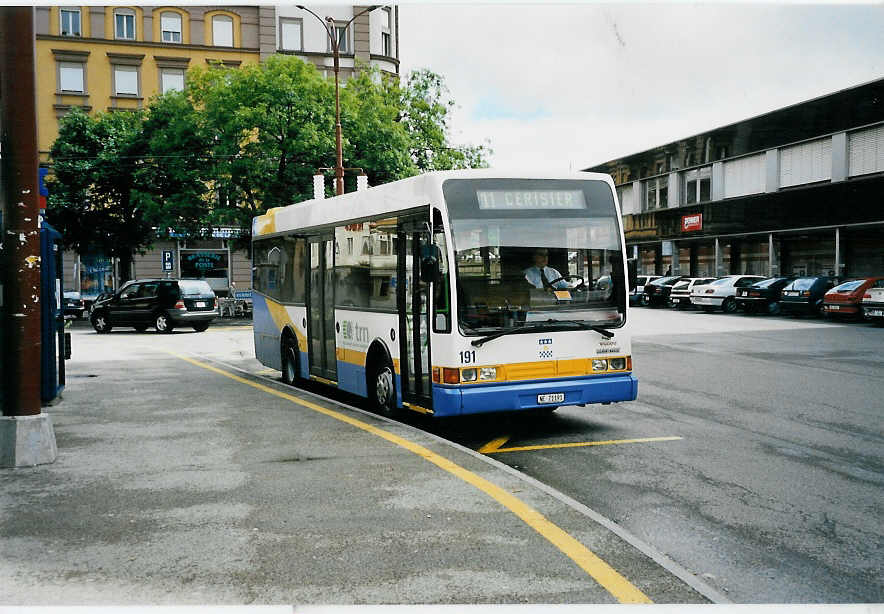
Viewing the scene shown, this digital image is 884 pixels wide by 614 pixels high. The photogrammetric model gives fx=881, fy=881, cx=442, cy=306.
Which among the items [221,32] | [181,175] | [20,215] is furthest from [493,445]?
[221,32]

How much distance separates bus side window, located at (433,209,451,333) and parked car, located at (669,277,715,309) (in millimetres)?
29817

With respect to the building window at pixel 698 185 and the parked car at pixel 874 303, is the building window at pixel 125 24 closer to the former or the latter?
the building window at pixel 698 185

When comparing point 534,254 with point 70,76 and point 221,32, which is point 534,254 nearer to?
point 70,76

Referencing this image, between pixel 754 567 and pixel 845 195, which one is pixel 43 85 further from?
pixel 754 567

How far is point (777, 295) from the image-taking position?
32.3 metres

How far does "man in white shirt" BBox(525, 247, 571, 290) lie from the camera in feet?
27.9

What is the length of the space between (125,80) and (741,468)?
48.6 meters

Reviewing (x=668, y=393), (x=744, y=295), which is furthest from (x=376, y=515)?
(x=744, y=295)

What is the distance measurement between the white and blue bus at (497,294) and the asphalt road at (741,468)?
2.11ft

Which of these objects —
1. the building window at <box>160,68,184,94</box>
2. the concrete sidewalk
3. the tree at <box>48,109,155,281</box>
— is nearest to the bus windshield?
the concrete sidewalk

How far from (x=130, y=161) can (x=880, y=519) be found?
127 feet

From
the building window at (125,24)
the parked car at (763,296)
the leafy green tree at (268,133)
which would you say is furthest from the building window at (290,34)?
the parked car at (763,296)

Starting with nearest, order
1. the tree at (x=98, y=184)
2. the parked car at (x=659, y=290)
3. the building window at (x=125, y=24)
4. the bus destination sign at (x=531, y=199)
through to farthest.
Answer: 1. the bus destination sign at (x=531, y=199)
2. the tree at (x=98, y=184)
3. the parked car at (x=659, y=290)
4. the building window at (x=125, y=24)

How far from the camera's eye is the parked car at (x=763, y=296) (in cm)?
3209
